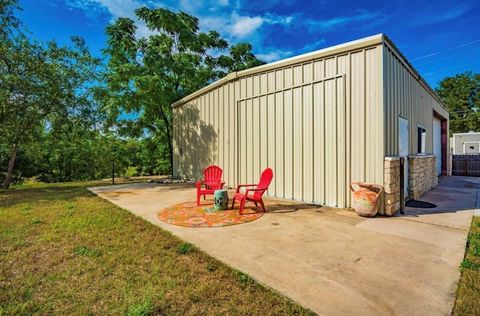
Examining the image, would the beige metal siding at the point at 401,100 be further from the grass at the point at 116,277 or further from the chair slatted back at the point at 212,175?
the grass at the point at 116,277

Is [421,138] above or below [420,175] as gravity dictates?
above

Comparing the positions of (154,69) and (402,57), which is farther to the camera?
(154,69)

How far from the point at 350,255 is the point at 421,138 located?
24.2 ft

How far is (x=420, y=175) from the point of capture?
673 centimetres

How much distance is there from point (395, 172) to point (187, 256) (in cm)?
418

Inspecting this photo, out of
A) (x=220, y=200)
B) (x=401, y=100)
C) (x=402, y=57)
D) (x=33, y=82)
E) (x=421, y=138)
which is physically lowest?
(x=220, y=200)

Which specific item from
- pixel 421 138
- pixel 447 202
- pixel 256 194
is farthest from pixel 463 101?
pixel 256 194

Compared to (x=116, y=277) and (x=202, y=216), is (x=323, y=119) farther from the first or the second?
(x=116, y=277)

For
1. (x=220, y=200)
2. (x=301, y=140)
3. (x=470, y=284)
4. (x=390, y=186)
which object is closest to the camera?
(x=470, y=284)

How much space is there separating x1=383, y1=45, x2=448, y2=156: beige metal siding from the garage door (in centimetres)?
84

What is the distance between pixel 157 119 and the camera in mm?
13461

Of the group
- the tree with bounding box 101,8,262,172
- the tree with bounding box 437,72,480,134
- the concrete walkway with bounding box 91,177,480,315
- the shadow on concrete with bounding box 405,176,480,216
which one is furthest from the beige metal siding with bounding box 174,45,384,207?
the tree with bounding box 437,72,480,134

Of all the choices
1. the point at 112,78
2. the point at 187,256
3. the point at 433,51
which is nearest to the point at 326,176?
the point at 187,256

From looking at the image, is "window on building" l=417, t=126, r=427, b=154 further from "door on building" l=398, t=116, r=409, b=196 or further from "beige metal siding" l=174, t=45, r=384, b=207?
"beige metal siding" l=174, t=45, r=384, b=207
